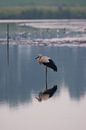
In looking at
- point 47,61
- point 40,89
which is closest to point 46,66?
point 47,61

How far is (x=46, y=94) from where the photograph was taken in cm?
313

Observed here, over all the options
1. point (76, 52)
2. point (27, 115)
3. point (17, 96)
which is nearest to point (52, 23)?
point (76, 52)

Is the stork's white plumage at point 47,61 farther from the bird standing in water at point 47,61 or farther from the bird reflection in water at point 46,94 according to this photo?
the bird reflection in water at point 46,94

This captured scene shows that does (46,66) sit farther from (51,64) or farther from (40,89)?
(40,89)

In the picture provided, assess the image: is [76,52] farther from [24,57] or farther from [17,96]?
[17,96]

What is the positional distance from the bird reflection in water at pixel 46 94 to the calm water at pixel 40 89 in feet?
0.12

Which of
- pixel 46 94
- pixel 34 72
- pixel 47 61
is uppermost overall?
pixel 47 61

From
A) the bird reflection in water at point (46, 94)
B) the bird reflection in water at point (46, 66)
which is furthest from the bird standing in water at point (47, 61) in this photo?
the bird reflection in water at point (46, 94)

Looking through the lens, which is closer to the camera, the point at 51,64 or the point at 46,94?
the point at 46,94

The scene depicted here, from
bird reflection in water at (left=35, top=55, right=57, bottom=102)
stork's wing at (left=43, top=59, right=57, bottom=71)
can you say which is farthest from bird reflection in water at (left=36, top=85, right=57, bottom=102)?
stork's wing at (left=43, top=59, right=57, bottom=71)

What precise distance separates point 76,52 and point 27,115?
46.0 inches

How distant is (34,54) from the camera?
3.66 m

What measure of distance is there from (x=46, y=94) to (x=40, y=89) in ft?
0.30

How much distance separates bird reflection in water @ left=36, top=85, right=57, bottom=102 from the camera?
3.08 meters
